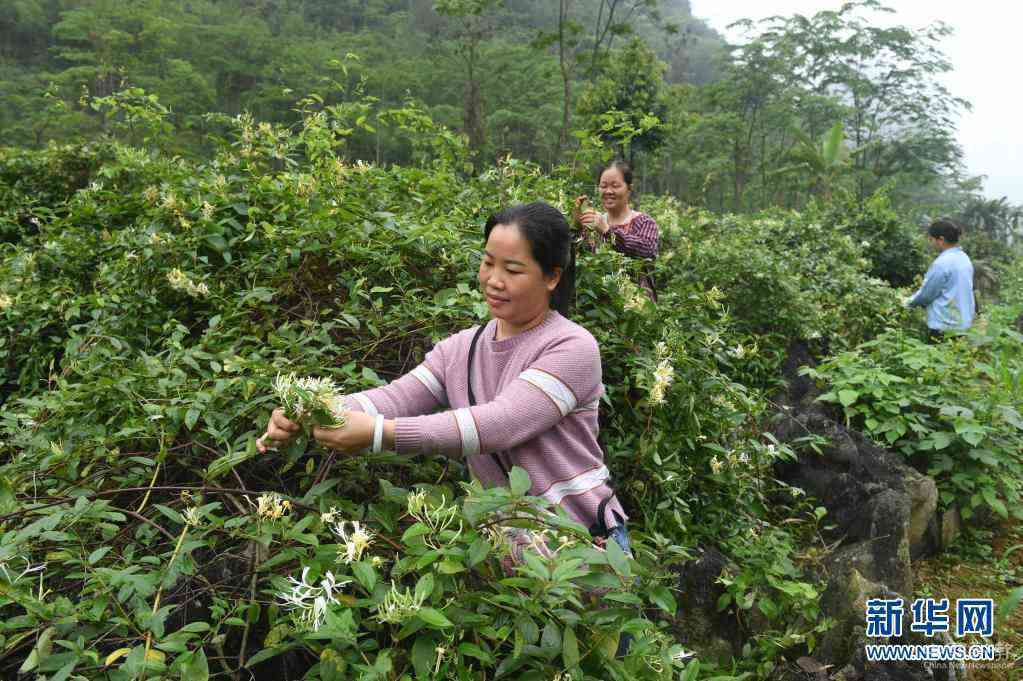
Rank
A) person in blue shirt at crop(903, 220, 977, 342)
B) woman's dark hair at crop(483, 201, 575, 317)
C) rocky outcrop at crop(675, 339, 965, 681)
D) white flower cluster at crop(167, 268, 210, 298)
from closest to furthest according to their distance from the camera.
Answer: woman's dark hair at crop(483, 201, 575, 317)
rocky outcrop at crop(675, 339, 965, 681)
white flower cluster at crop(167, 268, 210, 298)
person in blue shirt at crop(903, 220, 977, 342)

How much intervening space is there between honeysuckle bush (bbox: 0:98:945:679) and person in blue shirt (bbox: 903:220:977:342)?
7.09 feet

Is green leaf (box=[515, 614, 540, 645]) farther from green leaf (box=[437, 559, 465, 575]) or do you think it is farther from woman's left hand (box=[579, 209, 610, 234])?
woman's left hand (box=[579, 209, 610, 234])

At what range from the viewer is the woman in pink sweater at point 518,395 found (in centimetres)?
134

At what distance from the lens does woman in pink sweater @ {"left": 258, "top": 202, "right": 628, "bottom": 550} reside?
4.39 feet

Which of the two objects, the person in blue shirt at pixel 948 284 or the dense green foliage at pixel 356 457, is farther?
the person in blue shirt at pixel 948 284

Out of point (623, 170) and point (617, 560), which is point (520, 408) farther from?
point (623, 170)

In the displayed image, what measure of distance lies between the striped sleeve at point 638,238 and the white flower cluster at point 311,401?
188 centimetres

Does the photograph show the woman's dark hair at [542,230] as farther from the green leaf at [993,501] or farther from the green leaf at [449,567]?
the green leaf at [993,501]

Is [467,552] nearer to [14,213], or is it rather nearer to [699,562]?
[699,562]

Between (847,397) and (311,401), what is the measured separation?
10.7 feet

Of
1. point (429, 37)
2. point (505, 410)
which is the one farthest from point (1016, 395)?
point (429, 37)

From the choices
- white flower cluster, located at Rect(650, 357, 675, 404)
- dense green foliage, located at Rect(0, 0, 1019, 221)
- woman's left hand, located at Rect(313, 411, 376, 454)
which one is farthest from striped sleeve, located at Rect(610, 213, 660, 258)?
dense green foliage, located at Rect(0, 0, 1019, 221)

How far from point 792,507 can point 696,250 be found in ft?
7.47

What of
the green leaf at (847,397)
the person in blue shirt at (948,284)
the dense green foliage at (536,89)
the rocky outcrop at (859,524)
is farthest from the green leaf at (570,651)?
the dense green foliage at (536,89)
